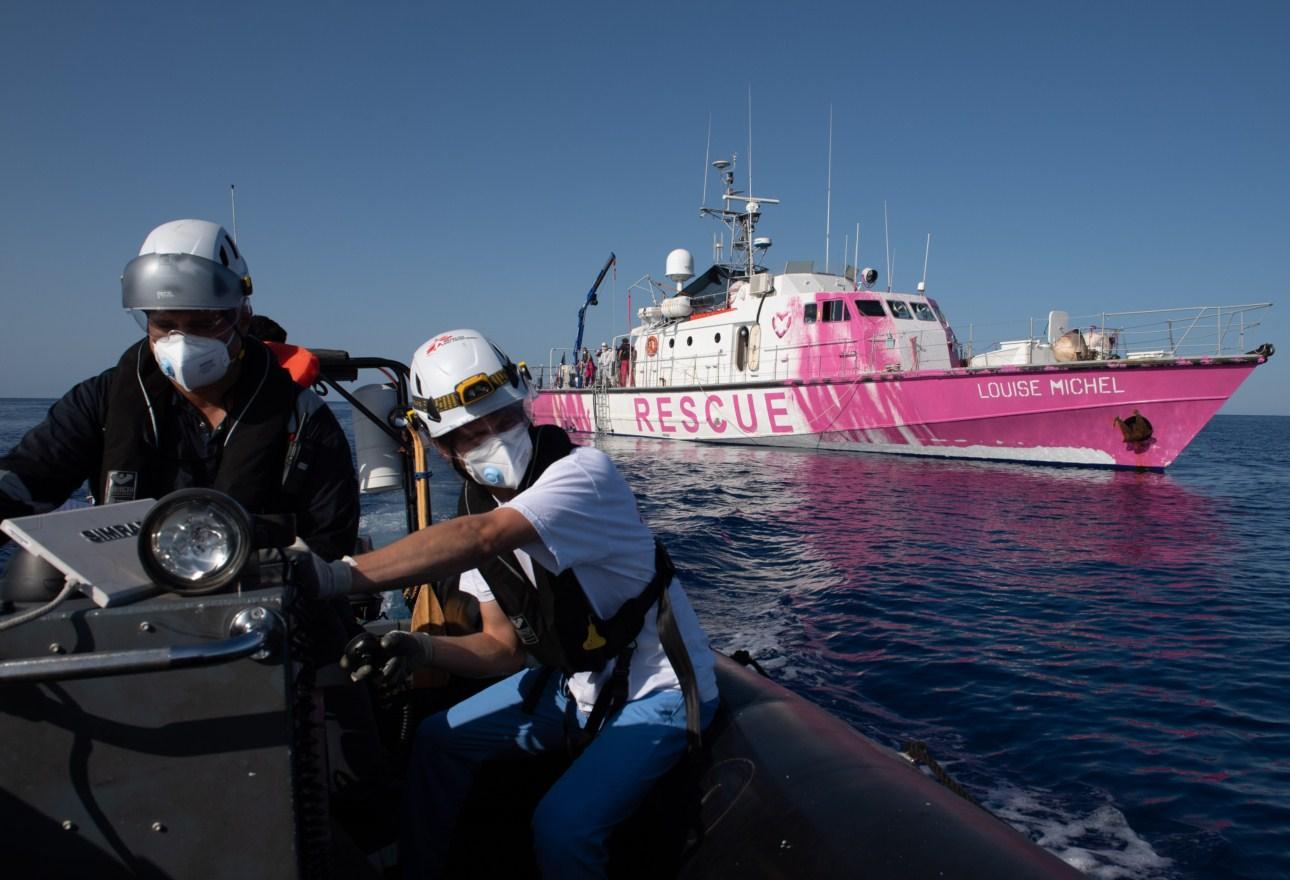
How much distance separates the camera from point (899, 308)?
22688 mm

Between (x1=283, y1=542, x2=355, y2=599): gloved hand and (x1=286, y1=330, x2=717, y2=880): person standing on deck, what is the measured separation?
35 centimetres

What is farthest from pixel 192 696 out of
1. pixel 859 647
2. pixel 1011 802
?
pixel 859 647

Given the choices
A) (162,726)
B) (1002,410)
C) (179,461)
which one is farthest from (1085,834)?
(1002,410)

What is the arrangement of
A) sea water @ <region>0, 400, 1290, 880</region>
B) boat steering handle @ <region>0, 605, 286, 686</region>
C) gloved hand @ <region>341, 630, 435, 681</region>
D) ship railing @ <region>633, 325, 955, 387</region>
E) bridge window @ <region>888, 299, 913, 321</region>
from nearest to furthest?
boat steering handle @ <region>0, 605, 286, 686</region>
gloved hand @ <region>341, 630, 435, 681</region>
sea water @ <region>0, 400, 1290, 880</region>
ship railing @ <region>633, 325, 955, 387</region>
bridge window @ <region>888, 299, 913, 321</region>

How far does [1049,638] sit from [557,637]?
6.04 metres

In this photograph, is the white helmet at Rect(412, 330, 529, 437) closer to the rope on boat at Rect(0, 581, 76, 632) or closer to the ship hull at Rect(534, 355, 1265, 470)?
the rope on boat at Rect(0, 581, 76, 632)

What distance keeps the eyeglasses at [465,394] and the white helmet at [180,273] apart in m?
0.63

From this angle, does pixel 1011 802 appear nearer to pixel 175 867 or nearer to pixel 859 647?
pixel 859 647

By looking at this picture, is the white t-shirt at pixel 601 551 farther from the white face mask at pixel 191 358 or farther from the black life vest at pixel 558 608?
the white face mask at pixel 191 358

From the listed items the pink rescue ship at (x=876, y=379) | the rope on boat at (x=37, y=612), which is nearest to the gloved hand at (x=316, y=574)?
the rope on boat at (x=37, y=612)

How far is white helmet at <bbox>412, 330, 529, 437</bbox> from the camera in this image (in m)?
2.22

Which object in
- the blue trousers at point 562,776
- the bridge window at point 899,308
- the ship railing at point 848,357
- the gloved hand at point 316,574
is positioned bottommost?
the blue trousers at point 562,776

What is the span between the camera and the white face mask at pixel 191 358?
86.7 inches

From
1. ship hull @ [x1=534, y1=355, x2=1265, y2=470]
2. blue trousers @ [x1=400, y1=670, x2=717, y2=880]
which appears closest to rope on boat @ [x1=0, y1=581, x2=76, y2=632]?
blue trousers @ [x1=400, y1=670, x2=717, y2=880]
